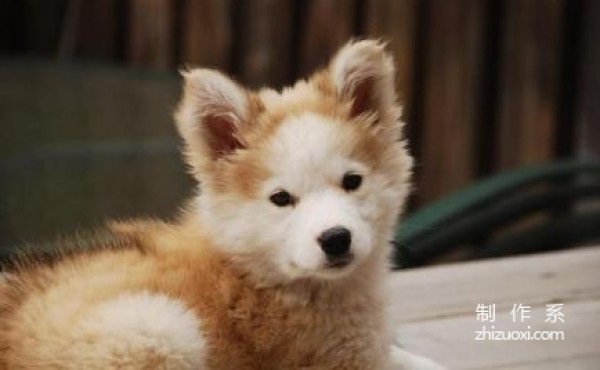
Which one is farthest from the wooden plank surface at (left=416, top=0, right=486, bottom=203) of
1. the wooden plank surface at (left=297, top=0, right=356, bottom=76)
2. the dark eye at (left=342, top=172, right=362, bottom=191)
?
the dark eye at (left=342, top=172, right=362, bottom=191)

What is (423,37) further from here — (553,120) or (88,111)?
(88,111)

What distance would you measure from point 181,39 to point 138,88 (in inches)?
18.3

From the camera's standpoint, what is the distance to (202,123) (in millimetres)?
1496

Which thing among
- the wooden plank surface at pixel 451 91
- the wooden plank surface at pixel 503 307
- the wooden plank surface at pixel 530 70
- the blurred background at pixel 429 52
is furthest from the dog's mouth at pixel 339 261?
the wooden plank surface at pixel 530 70

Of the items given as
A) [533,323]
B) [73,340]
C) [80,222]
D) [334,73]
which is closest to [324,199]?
[334,73]

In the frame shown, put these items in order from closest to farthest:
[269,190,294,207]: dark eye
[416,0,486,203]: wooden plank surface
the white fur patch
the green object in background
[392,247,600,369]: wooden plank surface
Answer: the white fur patch → [269,190,294,207]: dark eye → [392,247,600,369]: wooden plank surface → the green object in background → [416,0,486,203]: wooden plank surface

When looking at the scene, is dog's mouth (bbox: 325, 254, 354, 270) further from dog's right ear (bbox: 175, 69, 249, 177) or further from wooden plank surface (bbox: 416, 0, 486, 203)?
wooden plank surface (bbox: 416, 0, 486, 203)

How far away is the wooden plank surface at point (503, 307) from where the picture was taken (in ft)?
6.08

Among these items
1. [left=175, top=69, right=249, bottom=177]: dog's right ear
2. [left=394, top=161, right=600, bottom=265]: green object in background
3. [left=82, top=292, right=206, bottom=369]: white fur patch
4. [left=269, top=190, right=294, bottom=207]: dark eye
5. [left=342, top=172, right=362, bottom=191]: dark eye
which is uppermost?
[left=394, top=161, right=600, bottom=265]: green object in background

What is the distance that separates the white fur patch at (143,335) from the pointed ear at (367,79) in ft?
1.15

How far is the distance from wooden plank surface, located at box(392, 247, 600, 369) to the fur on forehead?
1.58 feet

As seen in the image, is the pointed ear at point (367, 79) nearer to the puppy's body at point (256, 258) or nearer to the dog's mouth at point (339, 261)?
the puppy's body at point (256, 258)

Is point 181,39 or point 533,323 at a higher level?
point 181,39

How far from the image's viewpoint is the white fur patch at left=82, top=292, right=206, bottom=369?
4.33ft
